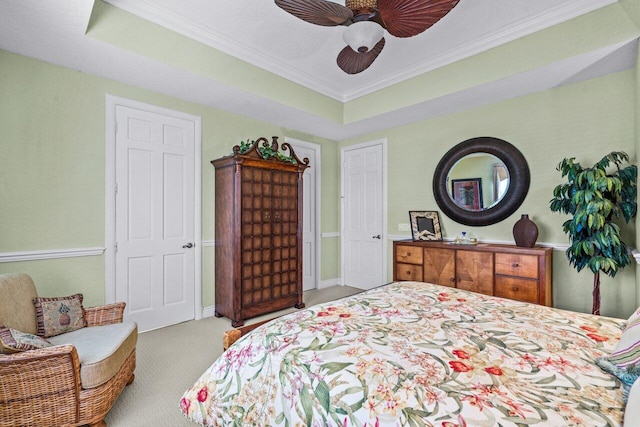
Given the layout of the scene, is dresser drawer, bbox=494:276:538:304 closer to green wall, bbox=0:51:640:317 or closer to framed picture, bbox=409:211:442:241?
green wall, bbox=0:51:640:317

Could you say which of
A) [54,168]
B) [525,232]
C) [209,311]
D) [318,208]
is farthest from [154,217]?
[525,232]

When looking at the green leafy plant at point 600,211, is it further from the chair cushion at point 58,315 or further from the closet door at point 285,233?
the chair cushion at point 58,315

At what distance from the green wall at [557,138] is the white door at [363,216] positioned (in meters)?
0.84

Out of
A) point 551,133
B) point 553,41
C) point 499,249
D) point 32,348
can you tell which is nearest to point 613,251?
point 499,249

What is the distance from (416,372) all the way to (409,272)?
9.05 ft

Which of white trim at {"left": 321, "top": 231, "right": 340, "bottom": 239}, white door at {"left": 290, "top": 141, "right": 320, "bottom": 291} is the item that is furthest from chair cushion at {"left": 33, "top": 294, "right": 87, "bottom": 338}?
white trim at {"left": 321, "top": 231, "right": 340, "bottom": 239}

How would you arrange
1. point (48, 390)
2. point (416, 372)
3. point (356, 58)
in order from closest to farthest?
1. point (416, 372)
2. point (48, 390)
3. point (356, 58)

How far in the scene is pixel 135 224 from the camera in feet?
10.4

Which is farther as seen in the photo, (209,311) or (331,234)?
(331,234)

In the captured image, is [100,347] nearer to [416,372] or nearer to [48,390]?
[48,390]

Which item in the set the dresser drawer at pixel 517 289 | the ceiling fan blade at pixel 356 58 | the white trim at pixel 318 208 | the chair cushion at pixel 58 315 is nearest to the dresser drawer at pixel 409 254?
the dresser drawer at pixel 517 289

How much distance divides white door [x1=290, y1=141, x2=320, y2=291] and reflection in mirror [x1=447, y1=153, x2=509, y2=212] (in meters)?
2.05

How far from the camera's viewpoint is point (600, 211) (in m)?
2.50

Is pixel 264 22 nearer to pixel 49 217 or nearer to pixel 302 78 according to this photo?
pixel 302 78
